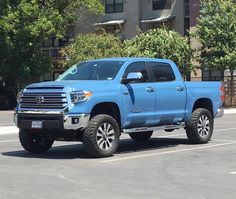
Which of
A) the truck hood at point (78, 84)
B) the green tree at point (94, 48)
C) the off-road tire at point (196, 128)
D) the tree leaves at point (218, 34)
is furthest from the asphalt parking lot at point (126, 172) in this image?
the green tree at point (94, 48)

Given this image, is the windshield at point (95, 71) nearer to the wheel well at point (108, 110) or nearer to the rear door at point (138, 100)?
the rear door at point (138, 100)

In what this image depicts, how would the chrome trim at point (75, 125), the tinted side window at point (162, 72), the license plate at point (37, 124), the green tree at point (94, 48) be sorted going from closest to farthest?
the chrome trim at point (75, 125), the license plate at point (37, 124), the tinted side window at point (162, 72), the green tree at point (94, 48)

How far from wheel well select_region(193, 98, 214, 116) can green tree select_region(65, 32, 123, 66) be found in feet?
93.9

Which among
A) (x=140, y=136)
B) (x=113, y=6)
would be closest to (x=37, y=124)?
(x=140, y=136)

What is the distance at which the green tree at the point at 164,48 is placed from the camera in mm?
41031

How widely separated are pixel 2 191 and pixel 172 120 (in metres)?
6.36

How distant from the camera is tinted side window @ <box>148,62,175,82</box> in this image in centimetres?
1378

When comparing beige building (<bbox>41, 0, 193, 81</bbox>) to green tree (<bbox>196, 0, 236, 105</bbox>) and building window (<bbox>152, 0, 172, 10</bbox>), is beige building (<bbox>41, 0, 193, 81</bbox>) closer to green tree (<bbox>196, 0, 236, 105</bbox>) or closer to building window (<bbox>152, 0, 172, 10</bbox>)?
building window (<bbox>152, 0, 172, 10</bbox>)

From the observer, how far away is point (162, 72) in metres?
14.0

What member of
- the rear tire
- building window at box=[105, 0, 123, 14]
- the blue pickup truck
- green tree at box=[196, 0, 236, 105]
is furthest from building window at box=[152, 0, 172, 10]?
the blue pickup truck

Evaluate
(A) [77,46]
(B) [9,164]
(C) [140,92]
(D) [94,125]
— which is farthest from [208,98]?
(A) [77,46]

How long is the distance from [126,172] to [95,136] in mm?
2004

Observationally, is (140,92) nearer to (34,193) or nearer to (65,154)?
(65,154)

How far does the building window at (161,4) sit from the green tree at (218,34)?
857 cm
